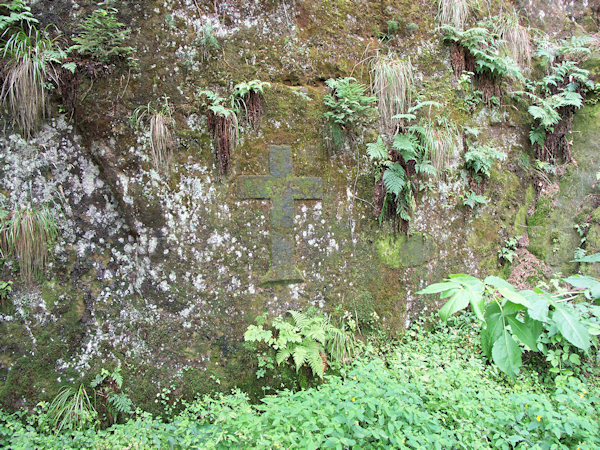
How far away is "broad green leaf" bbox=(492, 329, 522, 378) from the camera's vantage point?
1.38m

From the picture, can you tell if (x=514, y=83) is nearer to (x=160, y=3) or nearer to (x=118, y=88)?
(x=160, y=3)

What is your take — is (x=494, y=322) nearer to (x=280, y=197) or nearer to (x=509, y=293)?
(x=509, y=293)

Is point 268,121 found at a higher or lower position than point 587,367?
higher

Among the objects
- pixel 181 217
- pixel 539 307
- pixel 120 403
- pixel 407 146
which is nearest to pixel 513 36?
pixel 407 146

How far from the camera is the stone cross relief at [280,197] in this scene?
4090 mm

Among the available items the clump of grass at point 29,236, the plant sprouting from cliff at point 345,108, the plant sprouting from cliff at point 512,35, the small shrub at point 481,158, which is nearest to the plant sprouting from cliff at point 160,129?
the clump of grass at point 29,236

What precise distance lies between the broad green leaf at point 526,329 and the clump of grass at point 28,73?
433 centimetres

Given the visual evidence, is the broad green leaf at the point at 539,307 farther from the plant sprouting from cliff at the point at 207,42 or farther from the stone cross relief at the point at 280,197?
the plant sprouting from cliff at the point at 207,42

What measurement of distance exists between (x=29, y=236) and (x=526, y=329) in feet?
13.7

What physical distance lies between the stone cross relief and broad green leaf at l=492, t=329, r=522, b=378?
2832 millimetres

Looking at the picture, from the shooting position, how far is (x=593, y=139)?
5.37m

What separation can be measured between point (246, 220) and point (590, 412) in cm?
350

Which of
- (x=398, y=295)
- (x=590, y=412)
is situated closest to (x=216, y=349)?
(x=398, y=295)

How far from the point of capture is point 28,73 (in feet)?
11.9
